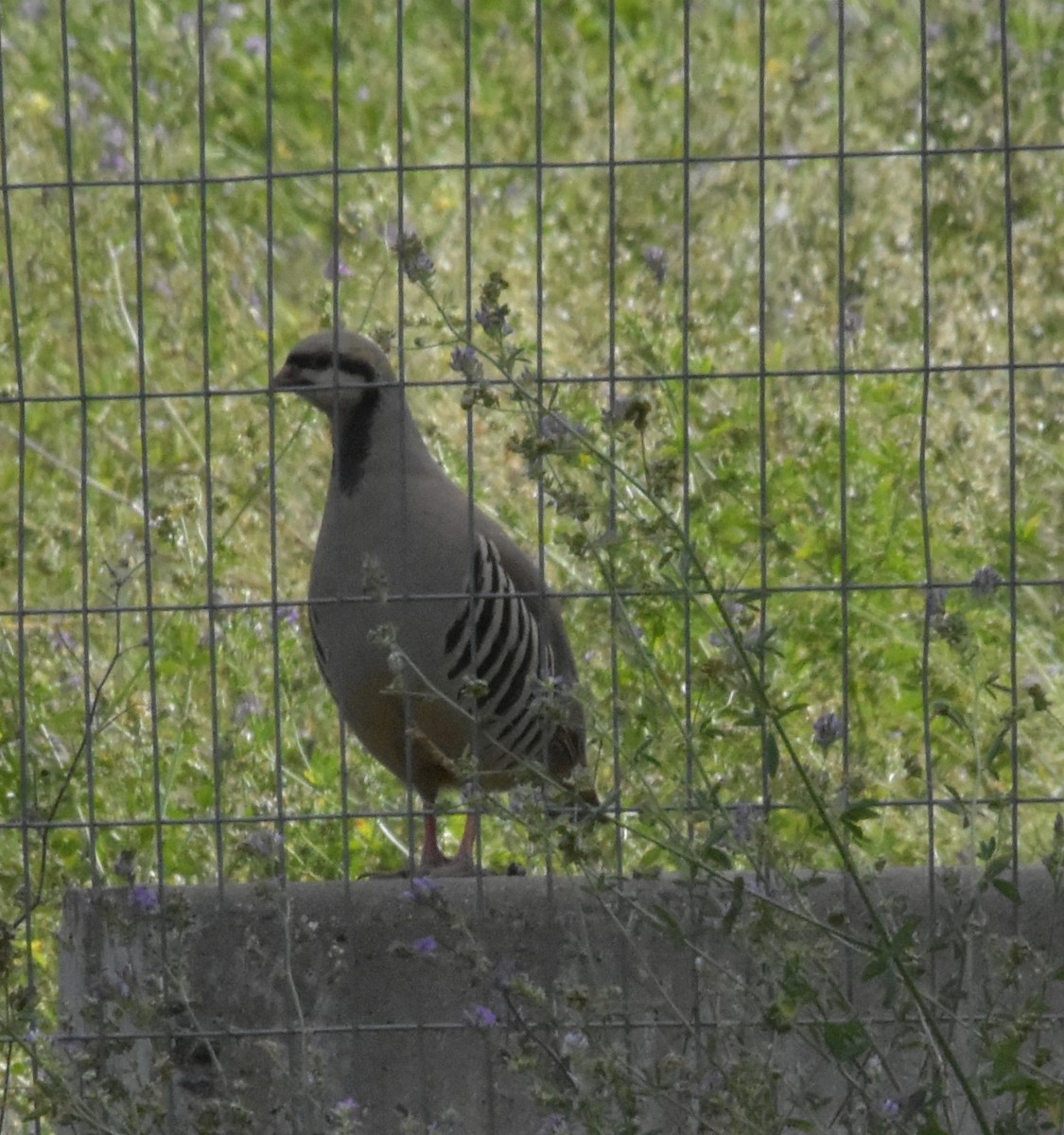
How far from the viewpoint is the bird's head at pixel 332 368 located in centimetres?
430

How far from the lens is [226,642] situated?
540cm

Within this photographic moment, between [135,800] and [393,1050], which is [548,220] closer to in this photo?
[135,800]

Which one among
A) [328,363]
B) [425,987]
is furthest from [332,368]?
[425,987]

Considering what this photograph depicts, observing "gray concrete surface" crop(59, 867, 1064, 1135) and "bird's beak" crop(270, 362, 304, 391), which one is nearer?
"gray concrete surface" crop(59, 867, 1064, 1135)

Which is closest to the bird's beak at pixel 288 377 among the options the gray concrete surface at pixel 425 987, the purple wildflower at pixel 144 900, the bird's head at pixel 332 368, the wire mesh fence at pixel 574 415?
the bird's head at pixel 332 368

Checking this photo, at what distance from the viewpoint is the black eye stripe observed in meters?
4.33

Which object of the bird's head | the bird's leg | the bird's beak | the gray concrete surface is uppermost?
the bird's head

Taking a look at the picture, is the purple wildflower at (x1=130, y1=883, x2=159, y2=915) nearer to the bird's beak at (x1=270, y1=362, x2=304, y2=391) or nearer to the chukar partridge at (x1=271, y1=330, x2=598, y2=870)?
the chukar partridge at (x1=271, y1=330, x2=598, y2=870)

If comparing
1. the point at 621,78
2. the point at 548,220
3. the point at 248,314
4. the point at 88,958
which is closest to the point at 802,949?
the point at 88,958

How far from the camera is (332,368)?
439cm

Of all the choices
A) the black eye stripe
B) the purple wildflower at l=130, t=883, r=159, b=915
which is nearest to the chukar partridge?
the black eye stripe

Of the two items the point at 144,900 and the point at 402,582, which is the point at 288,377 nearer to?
the point at 402,582

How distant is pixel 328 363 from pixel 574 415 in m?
0.55

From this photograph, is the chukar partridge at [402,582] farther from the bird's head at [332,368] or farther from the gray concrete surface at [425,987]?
the gray concrete surface at [425,987]
